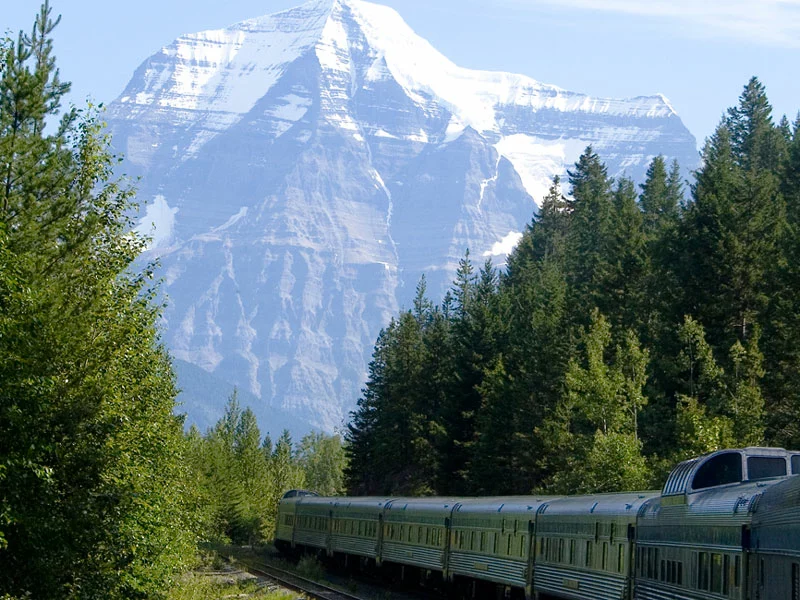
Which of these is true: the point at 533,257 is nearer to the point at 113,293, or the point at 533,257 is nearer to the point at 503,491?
the point at 503,491

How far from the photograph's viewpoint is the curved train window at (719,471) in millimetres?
24562

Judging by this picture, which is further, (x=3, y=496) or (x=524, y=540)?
(x=524, y=540)

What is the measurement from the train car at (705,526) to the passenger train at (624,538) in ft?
0.08

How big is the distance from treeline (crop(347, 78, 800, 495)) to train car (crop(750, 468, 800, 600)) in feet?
99.3

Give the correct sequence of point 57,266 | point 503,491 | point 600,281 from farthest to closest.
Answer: point 600,281, point 503,491, point 57,266

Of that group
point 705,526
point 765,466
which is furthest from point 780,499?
point 765,466

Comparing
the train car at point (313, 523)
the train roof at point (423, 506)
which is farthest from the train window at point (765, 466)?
the train car at point (313, 523)

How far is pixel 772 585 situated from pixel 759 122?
133 meters

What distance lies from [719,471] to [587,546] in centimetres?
823

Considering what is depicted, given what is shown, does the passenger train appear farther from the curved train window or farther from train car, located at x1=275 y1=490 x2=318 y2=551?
train car, located at x1=275 y1=490 x2=318 y2=551

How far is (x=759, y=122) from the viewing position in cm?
14438

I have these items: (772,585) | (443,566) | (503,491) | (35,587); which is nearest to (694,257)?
(503,491)

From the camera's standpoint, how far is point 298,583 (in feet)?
180

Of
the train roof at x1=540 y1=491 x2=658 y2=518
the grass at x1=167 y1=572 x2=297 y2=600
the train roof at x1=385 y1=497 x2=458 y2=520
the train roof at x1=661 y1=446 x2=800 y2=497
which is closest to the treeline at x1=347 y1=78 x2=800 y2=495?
the train roof at x1=385 y1=497 x2=458 y2=520
